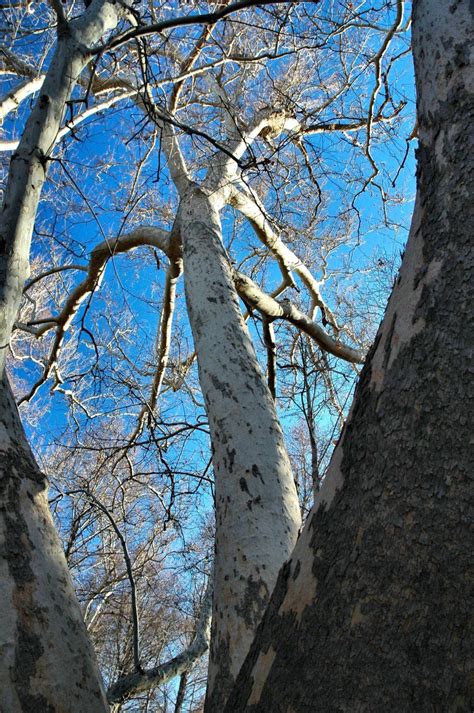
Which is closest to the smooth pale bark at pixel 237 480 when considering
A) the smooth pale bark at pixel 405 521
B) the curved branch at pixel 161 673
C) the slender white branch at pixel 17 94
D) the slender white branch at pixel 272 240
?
the smooth pale bark at pixel 405 521

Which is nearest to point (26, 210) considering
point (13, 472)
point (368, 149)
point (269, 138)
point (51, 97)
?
point (51, 97)

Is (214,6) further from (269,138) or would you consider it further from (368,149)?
(368,149)

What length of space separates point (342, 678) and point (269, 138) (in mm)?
5462

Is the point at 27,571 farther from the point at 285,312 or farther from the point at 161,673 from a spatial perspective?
the point at 285,312

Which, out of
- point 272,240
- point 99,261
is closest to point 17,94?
point 99,261

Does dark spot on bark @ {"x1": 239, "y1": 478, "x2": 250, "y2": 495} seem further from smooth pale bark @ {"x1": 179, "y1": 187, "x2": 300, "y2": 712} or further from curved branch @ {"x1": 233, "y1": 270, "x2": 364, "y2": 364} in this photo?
curved branch @ {"x1": 233, "y1": 270, "x2": 364, "y2": 364}

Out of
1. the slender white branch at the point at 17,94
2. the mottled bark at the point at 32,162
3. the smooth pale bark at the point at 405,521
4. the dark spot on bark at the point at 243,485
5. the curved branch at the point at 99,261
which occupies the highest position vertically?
the slender white branch at the point at 17,94

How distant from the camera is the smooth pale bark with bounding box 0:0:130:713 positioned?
1.02 metres

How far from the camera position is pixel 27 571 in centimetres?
112

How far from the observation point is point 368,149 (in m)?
4.79

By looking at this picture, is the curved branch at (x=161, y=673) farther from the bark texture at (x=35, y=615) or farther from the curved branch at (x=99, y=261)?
the curved branch at (x=99, y=261)

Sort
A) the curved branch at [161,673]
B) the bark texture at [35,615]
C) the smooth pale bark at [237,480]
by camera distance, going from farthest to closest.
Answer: the curved branch at [161,673] → the smooth pale bark at [237,480] → the bark texture at [35,615]

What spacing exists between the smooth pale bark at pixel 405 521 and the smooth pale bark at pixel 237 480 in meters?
0.51

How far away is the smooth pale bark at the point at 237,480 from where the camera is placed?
141 centimetres
